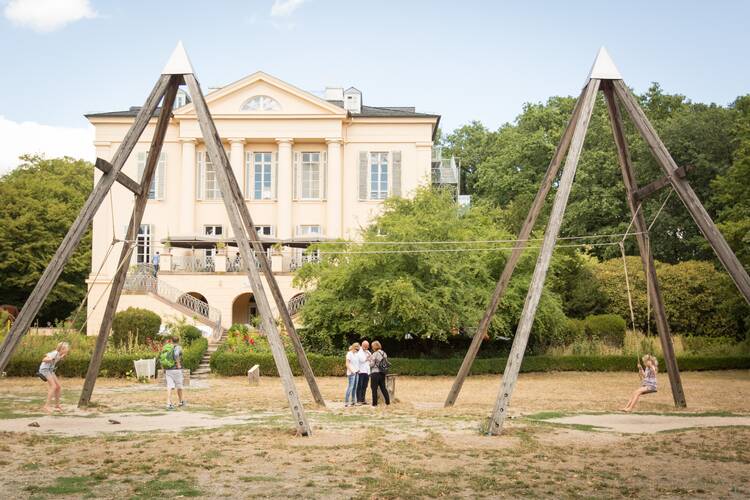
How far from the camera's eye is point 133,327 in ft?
104

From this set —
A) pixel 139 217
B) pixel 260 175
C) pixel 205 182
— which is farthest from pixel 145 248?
pixel 139 217

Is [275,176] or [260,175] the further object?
[260,175]

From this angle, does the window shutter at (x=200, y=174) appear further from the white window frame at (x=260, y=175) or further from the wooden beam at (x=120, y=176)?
the wooden beam at (x=120, y=176)

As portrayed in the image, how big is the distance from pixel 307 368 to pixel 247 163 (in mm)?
29961

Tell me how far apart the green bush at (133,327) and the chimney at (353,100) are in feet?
67.9

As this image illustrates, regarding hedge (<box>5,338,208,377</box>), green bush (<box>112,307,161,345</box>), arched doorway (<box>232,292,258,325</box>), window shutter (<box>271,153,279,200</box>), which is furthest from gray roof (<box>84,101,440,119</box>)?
hedge (<box>5,338,208,377</box>)

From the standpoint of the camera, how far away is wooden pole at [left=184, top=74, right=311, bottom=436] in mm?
12680

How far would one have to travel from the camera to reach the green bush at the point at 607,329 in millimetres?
34406

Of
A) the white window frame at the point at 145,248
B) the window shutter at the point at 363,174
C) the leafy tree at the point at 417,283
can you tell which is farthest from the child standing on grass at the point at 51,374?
the window shutter at the point at 363,174

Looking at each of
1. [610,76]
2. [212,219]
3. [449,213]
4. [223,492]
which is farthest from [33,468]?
[212,219]

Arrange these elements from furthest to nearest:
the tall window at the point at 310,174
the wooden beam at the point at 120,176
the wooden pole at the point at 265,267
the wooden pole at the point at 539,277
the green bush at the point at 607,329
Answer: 1. the tall window at the point at 310,174
2. the green bush at the point at 607,329
3. the wooden pole at the point at 265,267
4. the wooden beam at the point at 120,176
5. the wooden pole at the point at 539,277

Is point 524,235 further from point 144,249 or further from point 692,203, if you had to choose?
point 144,249

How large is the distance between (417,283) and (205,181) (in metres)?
20.8

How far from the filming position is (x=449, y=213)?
99.5 ft
